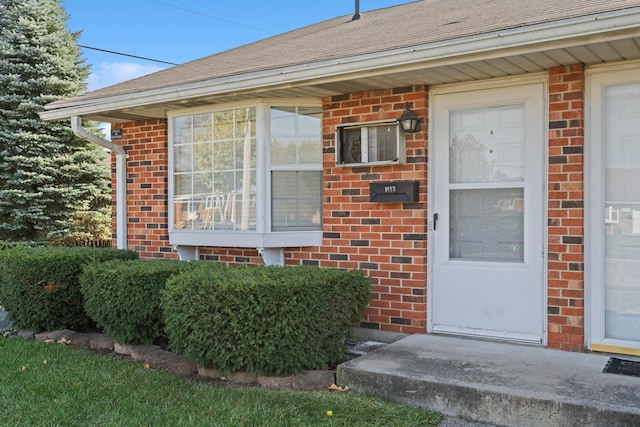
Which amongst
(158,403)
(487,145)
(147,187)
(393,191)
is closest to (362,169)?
(393,191)

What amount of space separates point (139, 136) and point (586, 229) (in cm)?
491

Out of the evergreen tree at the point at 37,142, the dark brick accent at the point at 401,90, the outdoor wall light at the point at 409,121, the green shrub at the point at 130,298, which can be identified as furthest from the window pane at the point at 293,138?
the evergreen tree at the point at 37,142

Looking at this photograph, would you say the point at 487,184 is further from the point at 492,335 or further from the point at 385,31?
the point at 385,31

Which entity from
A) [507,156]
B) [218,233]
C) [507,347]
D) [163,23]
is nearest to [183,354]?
[218,233]

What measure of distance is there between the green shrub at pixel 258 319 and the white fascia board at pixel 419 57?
1616 mm

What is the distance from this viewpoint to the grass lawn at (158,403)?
3.47 m

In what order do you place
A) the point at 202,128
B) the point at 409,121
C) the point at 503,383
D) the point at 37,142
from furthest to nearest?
the point at 37,142
the point at 202,128
the point at 409,121
the point at 503,383

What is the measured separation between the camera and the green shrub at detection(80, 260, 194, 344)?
4.95 metres

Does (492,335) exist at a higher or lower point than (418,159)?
lower

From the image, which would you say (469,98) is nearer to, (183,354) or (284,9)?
(183,354)

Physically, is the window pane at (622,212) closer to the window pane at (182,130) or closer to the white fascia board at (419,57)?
the white fascia board at (419,57)

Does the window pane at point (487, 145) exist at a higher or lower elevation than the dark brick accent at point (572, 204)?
higher

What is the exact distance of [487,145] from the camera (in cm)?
482

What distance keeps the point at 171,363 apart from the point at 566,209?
10.6 ft
